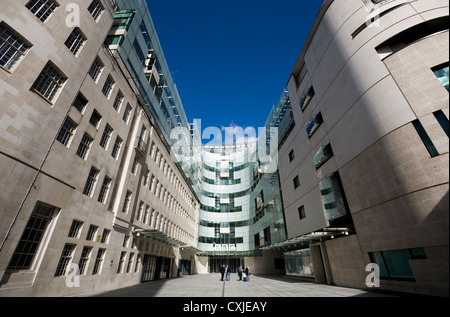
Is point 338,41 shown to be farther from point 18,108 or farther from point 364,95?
point 18,108

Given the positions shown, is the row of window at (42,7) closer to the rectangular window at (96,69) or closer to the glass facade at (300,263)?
the rectangular window at (96,69)

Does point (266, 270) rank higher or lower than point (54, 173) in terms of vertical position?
lower

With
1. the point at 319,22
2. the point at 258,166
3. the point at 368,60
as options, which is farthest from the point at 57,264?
the point at 258,166

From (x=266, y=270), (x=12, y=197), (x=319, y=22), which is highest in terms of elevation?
(x=319, y=22)

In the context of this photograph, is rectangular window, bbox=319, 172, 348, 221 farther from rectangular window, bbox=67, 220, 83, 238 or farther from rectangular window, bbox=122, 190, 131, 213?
rectangular window, bbox=67, 220, 83, 238

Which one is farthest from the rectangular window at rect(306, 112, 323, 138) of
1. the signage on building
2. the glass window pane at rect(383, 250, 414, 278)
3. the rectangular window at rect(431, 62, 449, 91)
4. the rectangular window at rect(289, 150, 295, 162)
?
the signage on building

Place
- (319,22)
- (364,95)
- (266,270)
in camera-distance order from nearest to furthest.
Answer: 1. (364,95)
2. (319,22)
3. (266,270)

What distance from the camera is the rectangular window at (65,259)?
1295 centimetres

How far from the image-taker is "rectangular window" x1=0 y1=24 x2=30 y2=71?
10474 mm

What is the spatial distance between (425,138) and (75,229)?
2293cm

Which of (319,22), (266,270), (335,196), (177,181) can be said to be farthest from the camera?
(266,270)

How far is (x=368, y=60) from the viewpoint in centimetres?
1478

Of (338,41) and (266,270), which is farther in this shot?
(266,270)

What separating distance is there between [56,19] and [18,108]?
667 cm
